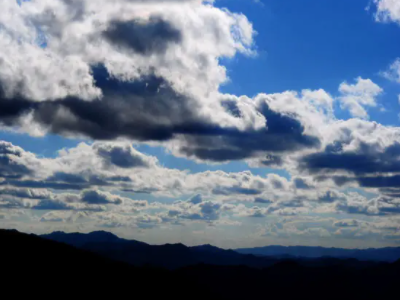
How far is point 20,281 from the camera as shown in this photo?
625ft

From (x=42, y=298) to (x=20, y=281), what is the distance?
1556 cm

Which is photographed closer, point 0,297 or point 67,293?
point 0,297

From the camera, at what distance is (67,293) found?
198125 mm

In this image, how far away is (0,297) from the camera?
172 metres

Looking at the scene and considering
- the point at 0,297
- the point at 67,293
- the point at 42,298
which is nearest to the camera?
the point at 0,297

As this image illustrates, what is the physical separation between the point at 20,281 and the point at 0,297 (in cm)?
1864

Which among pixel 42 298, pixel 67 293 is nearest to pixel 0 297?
pixel 42 298

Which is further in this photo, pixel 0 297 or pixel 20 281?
pixel 20 281

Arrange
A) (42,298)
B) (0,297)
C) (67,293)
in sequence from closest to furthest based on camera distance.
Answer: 1. (0,297)
2. (42,298)
3. (67,293)

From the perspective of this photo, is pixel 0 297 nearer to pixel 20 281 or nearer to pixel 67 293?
pixel 20 281

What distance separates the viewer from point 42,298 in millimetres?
183000

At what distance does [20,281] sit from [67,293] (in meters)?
21.9

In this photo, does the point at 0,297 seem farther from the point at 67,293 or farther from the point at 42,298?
the point at 67,293
